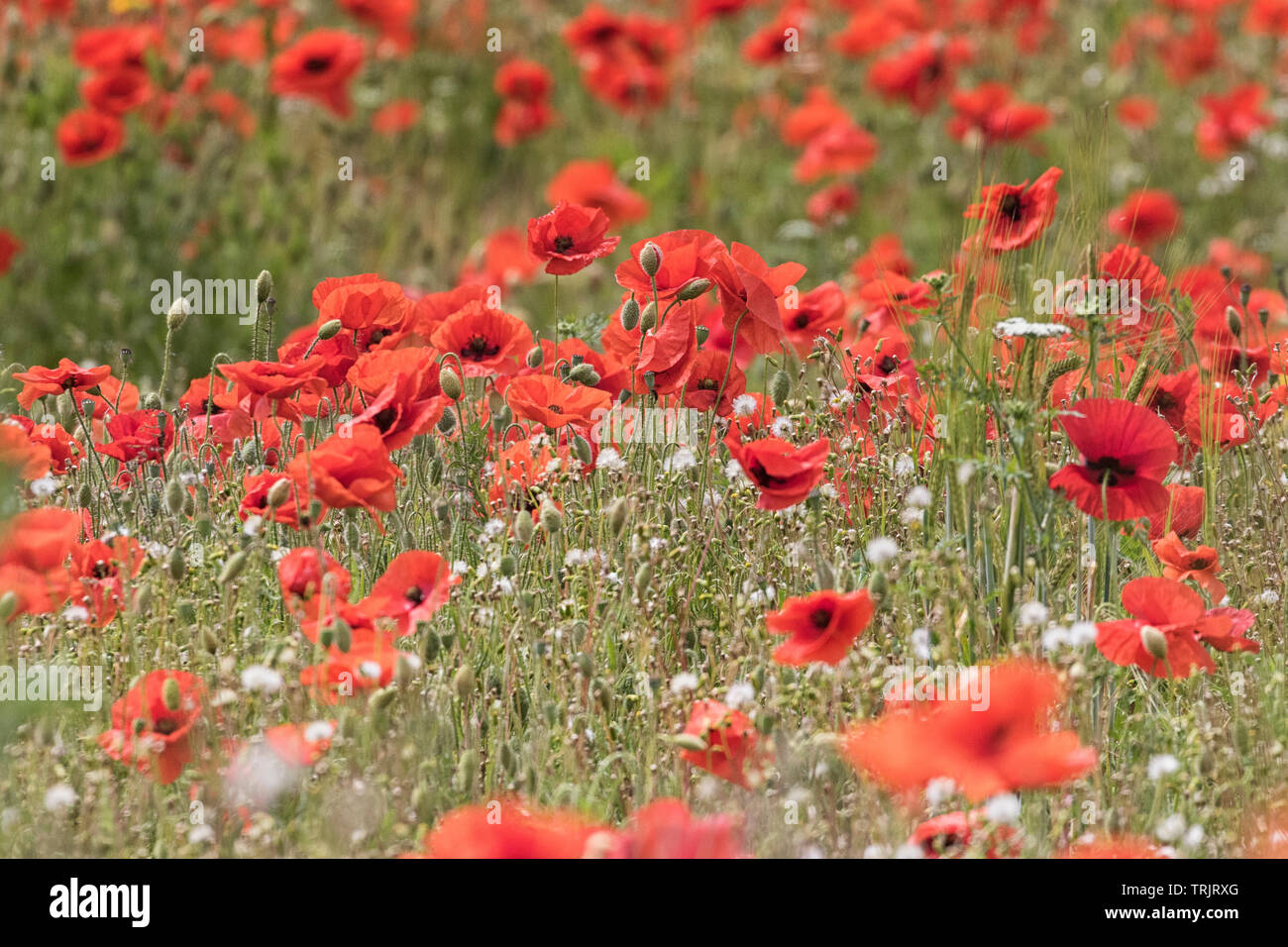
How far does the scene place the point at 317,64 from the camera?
4.98 metres

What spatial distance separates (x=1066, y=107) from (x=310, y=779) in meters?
5.38

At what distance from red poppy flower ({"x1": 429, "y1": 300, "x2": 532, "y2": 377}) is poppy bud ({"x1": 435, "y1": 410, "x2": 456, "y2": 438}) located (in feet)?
0.26

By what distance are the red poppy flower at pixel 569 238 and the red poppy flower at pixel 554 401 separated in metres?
0.18

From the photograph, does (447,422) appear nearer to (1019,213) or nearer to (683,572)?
(683,572)

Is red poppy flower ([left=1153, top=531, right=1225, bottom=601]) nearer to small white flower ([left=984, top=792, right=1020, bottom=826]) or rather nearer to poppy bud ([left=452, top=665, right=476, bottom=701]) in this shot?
small white flower ([left=984, top=792, right=1020, bottom=826])

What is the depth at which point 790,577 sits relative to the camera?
2408mm

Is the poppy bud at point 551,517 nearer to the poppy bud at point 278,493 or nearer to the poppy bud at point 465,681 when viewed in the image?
the poppy bud at point 465,681

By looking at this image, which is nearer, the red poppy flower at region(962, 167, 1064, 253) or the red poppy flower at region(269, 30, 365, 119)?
the red poppy flower at region(962, 167, 1064, 253)

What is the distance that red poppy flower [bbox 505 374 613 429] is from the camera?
93.0 inches

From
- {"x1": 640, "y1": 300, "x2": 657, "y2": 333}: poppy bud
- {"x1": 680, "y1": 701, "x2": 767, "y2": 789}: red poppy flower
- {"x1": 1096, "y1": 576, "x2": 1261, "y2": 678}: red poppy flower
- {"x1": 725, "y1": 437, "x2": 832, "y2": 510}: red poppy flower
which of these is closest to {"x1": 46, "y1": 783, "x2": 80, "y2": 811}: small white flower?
{"x1": 680, "y1": 701, "x2": 767, "y2": 789}: red poppy flower

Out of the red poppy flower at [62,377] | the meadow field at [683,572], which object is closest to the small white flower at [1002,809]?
the meadow field at [683,572]

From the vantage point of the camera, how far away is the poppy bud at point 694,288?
2.29 metres

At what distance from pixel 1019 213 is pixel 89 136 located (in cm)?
308
